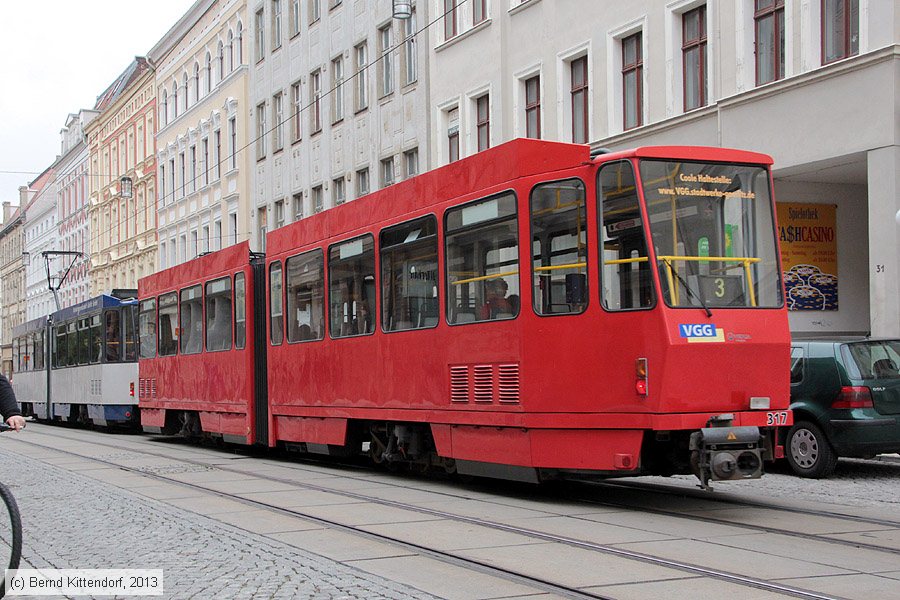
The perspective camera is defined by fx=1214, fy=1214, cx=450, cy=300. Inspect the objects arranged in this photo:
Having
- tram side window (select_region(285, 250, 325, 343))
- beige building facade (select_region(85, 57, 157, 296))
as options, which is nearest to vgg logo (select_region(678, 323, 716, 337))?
tram side window (select_region(285, 250, 325, 343))

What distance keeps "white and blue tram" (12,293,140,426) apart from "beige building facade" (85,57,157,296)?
22.8 meters

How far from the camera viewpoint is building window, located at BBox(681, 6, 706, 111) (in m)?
21.9

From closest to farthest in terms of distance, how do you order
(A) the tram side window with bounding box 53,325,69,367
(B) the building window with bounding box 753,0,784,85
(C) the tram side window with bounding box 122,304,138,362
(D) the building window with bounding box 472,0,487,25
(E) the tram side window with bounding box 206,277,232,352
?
(E) the tram side window with bounding box 206,277,232,352
(B) the building window with bounding box 753,0,784,85
(C) the tram side window with bounding box 122,304,138,362
(D) the building window with bounding box 472,0,487,25
(A) the tram side window with bounding box 53,325,69,367

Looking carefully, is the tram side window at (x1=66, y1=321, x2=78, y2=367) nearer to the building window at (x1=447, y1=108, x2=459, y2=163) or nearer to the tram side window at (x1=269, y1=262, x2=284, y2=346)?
the building window at (x1=447, y1=108, x2=459, y2=163)

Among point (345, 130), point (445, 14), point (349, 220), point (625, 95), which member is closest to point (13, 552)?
point (349, 220)

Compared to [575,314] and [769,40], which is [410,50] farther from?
[575,314]

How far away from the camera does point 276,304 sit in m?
16.8

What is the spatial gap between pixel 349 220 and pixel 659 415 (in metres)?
5.73

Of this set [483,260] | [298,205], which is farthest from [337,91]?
[483,260]

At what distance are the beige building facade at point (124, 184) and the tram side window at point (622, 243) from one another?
166 ft

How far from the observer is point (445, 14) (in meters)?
30.7

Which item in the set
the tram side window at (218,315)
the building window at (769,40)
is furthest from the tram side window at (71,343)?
the building window at (769,40)

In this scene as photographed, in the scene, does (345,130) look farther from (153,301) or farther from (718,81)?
(718,81)

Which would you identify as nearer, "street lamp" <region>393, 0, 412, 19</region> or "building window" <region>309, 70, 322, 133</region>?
"street lamp" <region>393, 0, 412, 19</region>
